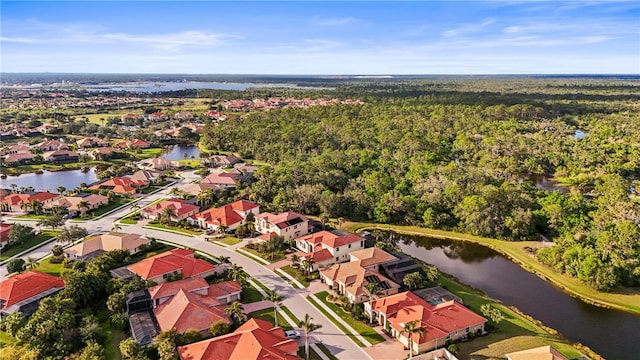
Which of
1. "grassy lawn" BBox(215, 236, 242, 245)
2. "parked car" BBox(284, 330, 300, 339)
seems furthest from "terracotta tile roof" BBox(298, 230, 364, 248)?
"parked car" BBox(284, 330, 300, 339)

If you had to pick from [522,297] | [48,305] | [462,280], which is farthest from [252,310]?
[522,297]

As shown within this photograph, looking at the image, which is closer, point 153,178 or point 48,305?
point 48,305

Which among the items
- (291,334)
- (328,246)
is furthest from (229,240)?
(291,334)

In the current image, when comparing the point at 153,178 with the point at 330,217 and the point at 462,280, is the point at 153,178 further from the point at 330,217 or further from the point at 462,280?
the point at 462,280

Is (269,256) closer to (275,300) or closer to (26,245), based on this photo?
(275,300)

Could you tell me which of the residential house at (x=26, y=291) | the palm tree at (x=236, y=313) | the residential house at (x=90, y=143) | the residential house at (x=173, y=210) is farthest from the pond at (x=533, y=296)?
the residential house at (x=90, y=143)
